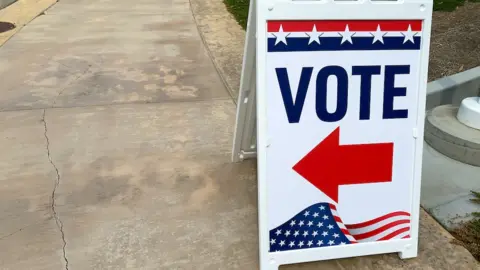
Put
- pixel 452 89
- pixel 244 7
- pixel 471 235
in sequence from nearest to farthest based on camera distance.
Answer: pixel 471 235 < pixel 452 89 < pixel 244 7

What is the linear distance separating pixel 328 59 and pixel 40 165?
2.38m

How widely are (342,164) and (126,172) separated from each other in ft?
5.66

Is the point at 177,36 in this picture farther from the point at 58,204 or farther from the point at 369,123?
the point at 369,123

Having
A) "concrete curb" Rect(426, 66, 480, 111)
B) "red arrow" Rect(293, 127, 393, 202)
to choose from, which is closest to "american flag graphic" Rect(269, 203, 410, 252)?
"red arrow" Rect(293, 127, 393, 202)

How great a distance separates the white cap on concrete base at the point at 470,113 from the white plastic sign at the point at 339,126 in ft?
5.59

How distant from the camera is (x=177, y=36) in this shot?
776cm

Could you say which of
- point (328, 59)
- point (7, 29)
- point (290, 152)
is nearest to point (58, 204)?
point (290, 152)

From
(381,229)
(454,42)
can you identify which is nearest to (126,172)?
(381,229)

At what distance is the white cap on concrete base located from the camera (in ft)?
12.9

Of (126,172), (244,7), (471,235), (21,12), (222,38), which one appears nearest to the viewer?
(471,235)

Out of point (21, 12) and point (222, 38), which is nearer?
point (222, 38)

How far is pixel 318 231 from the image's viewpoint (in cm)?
248

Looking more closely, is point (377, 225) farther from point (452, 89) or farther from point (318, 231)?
point (452, 89)

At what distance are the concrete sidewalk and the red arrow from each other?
0.47 metres
